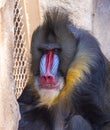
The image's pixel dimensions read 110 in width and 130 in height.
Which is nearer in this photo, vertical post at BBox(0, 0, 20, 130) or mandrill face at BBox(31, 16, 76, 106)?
vertical post at BBox(0, 0, 20, 130)

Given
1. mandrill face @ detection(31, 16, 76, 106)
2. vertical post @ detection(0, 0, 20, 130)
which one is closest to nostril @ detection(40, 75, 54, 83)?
mandrill face @ detection(31, 16, 76, 106)

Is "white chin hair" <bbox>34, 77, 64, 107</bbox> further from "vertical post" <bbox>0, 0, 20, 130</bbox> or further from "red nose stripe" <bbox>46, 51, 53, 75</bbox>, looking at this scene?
"vertical post" <bbox>0, 0, 20, 130</bbox>

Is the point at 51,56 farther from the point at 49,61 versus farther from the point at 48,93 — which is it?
the point at 48,93

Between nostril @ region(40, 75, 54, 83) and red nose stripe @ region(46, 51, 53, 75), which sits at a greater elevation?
red nose stripe @ region(46, 51, 53, 75)

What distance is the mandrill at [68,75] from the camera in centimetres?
489

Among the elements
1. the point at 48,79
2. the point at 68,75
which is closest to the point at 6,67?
the point at 48,79

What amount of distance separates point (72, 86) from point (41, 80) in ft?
0.83

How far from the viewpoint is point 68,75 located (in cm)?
489

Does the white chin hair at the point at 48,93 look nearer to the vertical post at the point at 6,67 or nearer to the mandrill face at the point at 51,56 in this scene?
the mandrill face at the point at 51,56

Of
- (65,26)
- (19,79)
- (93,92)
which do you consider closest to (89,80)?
(93,92)

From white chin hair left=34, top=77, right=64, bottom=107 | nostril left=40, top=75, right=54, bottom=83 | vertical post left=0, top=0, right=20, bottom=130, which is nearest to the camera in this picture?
vertical post left=0, top=0, right=20, bottom=130

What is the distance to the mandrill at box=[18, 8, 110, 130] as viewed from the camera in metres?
4.89

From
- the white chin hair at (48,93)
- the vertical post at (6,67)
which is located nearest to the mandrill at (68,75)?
the white chin hair at (48,93)

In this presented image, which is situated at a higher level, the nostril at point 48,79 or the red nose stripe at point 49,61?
the red nose stripe at point 49,61
